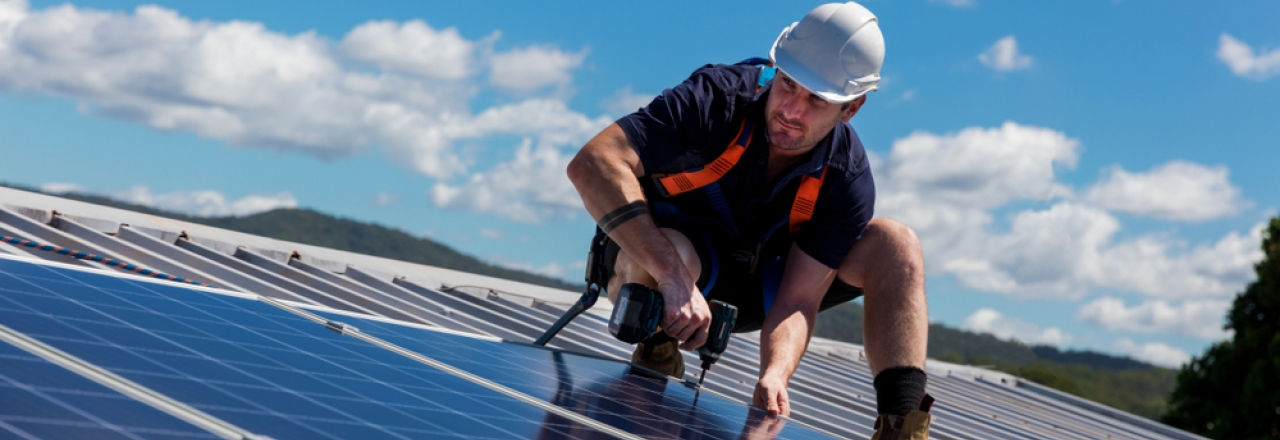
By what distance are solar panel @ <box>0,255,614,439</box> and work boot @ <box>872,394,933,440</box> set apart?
169cm

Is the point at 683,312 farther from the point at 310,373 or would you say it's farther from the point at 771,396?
the point at 310,373

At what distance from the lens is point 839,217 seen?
4.48m

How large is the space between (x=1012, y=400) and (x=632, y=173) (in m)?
6.90

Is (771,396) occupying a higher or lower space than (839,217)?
lower

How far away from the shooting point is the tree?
21.7 meters

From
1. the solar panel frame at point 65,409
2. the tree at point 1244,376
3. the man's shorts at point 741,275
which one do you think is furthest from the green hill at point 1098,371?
the solar panel frame at point 65,409

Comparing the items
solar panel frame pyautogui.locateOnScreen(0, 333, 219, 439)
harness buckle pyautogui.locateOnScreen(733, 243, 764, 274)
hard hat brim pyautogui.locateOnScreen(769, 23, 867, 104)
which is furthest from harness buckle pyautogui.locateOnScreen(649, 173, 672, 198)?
solar panel frame pyautogui.locateOnScreen(0, 333, 219, 439)

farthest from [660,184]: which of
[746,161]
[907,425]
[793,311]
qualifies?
[907,425]

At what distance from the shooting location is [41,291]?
256 cm

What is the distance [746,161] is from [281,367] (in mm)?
2502

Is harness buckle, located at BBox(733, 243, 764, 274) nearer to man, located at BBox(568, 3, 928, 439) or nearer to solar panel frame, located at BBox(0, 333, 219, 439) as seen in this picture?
man, located at BBox(568, 3, 928, 439)

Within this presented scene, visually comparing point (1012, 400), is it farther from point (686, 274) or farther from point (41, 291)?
point (41, 291)

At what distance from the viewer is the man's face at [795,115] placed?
4.24 meters

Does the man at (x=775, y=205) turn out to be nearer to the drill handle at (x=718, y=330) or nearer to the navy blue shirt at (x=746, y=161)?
the navy blue shirt at (x=746, y=161)
